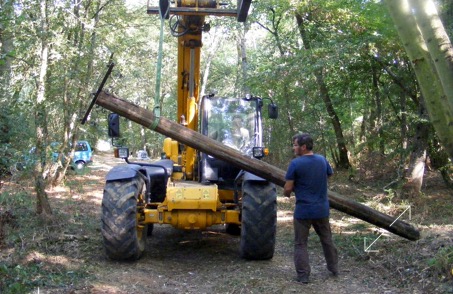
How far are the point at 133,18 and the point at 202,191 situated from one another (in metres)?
11.8

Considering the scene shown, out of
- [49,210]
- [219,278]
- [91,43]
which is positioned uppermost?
[91,43]

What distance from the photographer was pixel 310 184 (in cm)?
647

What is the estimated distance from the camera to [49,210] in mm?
9398

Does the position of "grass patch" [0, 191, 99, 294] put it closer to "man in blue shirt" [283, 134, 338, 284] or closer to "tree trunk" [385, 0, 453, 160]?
"man in blue shirt" [283, 134, 338, 284]

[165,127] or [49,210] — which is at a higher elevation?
[165,127]

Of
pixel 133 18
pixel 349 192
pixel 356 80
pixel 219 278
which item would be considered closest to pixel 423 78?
pixel 219 278

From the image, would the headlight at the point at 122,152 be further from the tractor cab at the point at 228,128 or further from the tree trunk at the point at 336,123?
the tree trunk at the point at 336,123

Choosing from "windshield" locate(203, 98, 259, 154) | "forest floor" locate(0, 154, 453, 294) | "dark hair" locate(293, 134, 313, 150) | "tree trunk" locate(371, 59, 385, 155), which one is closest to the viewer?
"forest floor" locate(0, 154, 453, 294)

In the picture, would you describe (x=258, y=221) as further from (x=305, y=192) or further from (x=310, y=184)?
(x=310, y=184)

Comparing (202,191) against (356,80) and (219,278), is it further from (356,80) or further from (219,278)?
(356,80)

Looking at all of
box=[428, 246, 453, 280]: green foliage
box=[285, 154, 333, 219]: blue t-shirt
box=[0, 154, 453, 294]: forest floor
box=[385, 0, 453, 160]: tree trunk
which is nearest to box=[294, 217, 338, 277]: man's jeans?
box=[285, 154, 333, 219]: blue t-shirt

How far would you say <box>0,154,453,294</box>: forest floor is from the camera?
20.0 ft

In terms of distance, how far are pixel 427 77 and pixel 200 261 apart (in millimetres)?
4468

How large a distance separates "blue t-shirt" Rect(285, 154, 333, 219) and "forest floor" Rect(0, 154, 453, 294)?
92 centimetres
